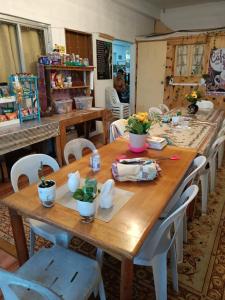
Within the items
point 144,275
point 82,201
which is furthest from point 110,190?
point 144,275

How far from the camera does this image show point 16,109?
9.21 ft

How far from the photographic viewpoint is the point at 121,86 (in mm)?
6180

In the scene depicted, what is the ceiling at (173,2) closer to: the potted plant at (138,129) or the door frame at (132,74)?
the door frame at (132,74)

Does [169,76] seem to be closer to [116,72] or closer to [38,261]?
[116,72]

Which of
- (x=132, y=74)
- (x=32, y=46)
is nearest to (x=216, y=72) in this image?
(x=132, y=74)

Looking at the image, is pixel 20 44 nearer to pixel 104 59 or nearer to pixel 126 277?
pixel 104 59

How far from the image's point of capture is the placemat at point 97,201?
3.41ft

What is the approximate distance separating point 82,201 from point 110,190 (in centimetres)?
16

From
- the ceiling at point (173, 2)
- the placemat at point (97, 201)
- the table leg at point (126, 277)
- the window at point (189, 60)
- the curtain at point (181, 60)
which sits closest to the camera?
the table leg at point (126, 277)

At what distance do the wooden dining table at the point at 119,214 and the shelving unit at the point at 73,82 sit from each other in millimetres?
2151

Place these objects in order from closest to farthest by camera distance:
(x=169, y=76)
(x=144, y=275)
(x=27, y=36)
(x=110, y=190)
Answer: (x=110, y=190)
(x=144, y=275)
(x=27, y=36)
(x=169, y=76)

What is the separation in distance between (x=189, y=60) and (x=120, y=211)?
17.1 feet

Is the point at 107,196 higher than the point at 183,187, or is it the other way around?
the point at 107,196

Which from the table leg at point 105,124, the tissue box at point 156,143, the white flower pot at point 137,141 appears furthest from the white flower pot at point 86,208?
the table leg at point 105,124
